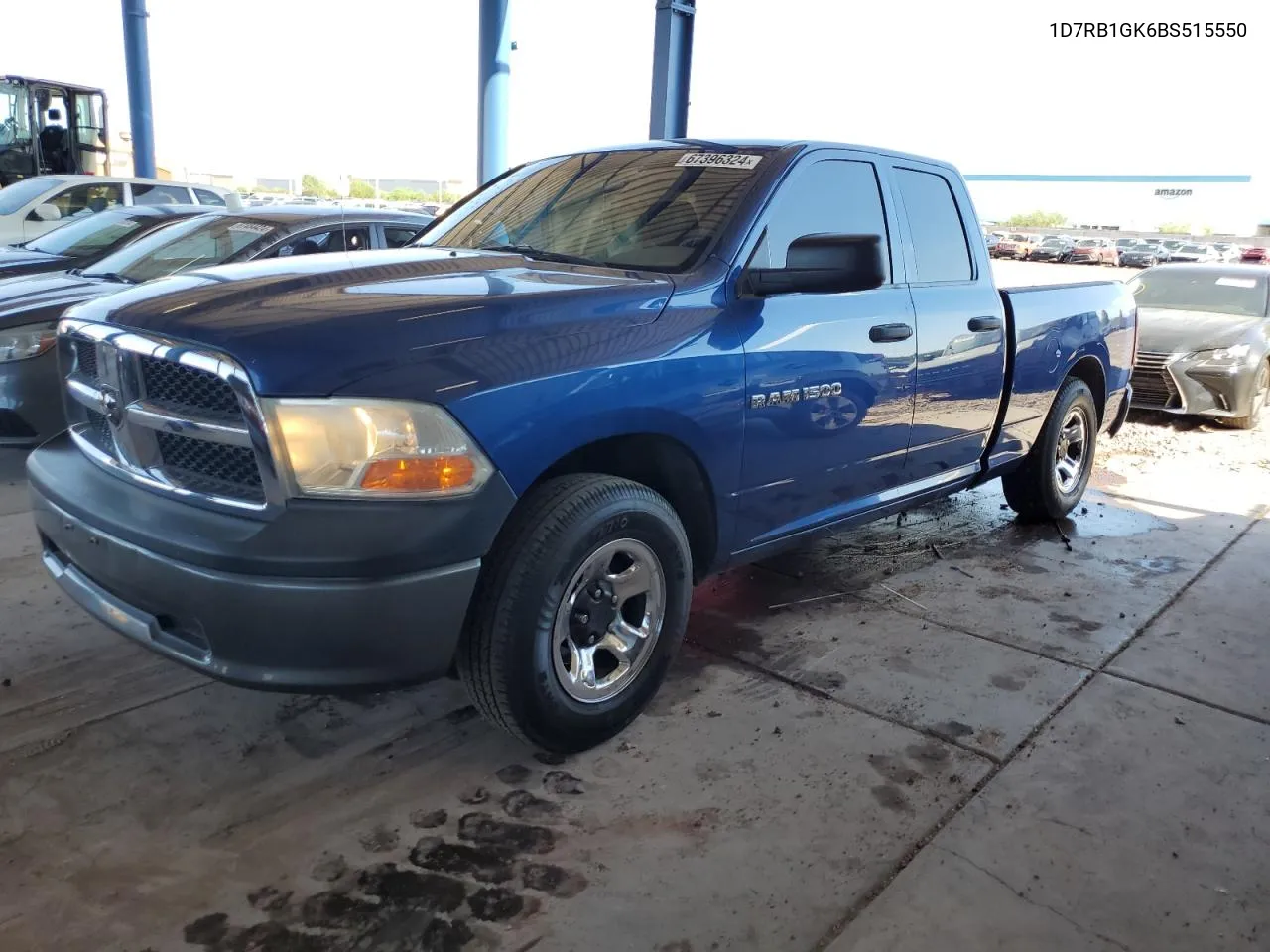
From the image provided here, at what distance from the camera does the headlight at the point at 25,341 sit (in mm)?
5039

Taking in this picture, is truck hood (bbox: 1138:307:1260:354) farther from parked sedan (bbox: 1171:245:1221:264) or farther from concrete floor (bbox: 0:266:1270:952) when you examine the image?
parked sedan (bbox: 1171:245:1221:264)

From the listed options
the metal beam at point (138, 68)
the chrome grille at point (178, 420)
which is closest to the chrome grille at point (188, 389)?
the chrome grille at point (178, 420)

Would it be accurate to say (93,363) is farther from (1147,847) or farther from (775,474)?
(1147,847)

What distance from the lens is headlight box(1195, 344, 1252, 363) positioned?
829 cm

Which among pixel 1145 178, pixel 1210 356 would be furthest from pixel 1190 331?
pixel 1145 178

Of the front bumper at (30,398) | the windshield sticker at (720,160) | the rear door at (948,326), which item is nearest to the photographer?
the windshield sticker at (720,160)

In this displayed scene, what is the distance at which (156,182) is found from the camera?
11609 millimetres

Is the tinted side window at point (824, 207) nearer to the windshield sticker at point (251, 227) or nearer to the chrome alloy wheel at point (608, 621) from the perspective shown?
the chrome alloy wheel at point (608, 621)

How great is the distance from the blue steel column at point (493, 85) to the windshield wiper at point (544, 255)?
723 centimetres

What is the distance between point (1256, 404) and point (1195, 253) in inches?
1489

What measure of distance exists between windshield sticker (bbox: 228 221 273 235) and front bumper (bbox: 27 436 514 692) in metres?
4.03

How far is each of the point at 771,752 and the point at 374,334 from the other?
66.0 inches

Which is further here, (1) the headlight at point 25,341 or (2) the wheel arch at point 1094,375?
(2) the wheel arch at point 1094,375

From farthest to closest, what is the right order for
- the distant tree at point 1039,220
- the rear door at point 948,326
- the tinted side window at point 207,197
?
the distant tree at point 1039,220 → the tinted side window at point 207,197 → the rear door at point 948,326
